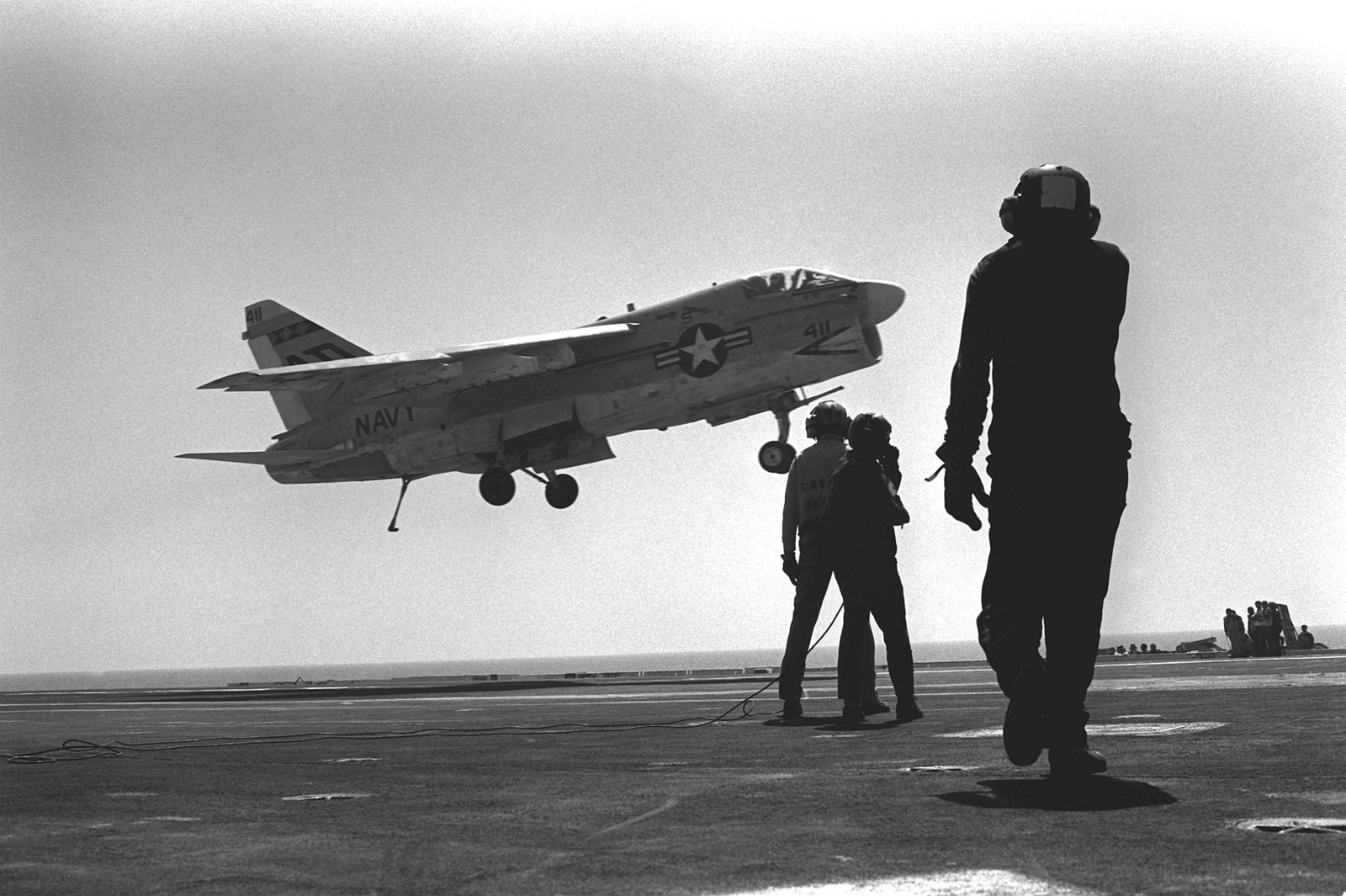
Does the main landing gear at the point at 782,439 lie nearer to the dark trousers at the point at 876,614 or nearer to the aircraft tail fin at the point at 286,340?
the aircraft tail fin at the point at 286,340

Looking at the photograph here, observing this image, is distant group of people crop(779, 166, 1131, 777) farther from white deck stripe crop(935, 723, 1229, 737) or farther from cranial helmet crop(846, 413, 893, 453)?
cranial helmet crop(846, 413, 893, 453)

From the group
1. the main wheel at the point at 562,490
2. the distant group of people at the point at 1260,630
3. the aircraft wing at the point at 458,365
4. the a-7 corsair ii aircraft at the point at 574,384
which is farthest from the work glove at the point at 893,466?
the main wheel at the point at 562,490

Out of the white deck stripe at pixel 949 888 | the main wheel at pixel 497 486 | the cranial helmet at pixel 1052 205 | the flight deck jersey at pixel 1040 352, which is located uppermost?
the main wheel at pixel 497 486

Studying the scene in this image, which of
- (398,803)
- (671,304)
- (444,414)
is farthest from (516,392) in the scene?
(398,803)

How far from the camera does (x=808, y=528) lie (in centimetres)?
1074

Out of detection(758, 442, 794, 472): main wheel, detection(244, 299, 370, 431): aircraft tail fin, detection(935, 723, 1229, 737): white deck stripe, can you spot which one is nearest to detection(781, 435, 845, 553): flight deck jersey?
detection(935, 723, 1229, 737): white deck stripe

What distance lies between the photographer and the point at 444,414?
118 feet

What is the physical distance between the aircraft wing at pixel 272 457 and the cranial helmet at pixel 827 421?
90.1ft

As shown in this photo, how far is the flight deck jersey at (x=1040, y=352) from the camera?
586cm

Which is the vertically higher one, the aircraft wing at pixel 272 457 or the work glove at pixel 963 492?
the aircraft wing at pixel 272 457

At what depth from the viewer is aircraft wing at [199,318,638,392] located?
112 feet

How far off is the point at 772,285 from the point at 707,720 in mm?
22999

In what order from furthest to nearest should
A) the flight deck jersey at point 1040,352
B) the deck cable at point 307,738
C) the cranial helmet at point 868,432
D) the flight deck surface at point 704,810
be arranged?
the cranial helmet at point 868,432 → the deck cable at point 307,738 → the flight deck jersey at point 1040,352 → the flight deck surface at point 704,810

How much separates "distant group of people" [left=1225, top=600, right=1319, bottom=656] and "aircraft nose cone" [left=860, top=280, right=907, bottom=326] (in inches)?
395
